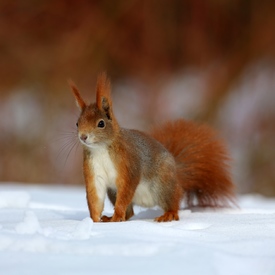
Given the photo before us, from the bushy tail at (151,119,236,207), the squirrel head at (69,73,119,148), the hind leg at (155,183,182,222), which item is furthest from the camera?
the bushy tail at (151,119,236,207)

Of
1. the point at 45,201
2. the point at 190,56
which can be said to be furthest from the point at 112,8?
the point at 45,201

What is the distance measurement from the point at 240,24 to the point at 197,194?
12.3 ft

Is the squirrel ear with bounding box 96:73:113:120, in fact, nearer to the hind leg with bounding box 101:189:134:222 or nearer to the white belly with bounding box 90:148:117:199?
the white belly with bounding box 90:148:117:199

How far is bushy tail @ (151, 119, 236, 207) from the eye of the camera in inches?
144

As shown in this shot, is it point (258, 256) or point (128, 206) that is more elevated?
point (128, 206)

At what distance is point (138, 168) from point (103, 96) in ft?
0.99

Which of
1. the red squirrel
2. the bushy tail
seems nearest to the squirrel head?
the red squirrel

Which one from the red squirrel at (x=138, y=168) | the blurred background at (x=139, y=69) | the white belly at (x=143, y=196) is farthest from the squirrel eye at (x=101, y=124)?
the blurred background at (x=139, y=69)

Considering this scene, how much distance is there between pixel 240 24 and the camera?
720cm

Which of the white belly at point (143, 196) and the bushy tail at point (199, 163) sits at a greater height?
the bushy tail at point (199, 163)

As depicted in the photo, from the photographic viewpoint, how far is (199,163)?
12.0 ft

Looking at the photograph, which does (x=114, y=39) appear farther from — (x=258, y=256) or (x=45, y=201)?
(x=258, y=256)

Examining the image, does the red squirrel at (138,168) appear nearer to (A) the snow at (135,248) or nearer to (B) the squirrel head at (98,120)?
(B) the squirrel head at (98,120)

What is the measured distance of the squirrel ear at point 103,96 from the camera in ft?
9.89
